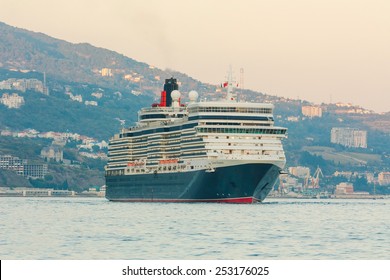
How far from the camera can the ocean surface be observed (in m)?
69.3

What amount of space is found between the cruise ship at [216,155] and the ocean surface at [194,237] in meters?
27.9

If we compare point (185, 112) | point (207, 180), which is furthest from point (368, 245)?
point (185, 112)

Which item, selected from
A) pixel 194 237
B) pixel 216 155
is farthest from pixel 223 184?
pixel 194 237

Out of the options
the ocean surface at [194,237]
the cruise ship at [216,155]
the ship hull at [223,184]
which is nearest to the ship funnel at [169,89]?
the cruise ship at [216,155]

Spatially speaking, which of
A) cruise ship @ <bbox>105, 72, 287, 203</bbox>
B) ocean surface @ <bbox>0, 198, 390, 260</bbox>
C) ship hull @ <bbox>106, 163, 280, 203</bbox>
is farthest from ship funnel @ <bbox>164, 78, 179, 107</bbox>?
ocean surface @ <bbox>0, 198, 390, 260</bbox>

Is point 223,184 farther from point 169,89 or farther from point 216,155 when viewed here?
point 169,89

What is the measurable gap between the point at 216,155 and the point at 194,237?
201 feet

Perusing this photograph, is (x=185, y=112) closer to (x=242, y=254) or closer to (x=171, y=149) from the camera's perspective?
(x=171, y=149)

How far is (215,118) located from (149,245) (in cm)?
7122

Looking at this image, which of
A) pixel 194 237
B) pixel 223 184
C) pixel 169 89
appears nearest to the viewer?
pixel 194 237

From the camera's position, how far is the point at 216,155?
141625 mm

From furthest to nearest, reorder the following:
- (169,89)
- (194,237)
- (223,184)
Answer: (169,89) < (223,184) < (194,237)

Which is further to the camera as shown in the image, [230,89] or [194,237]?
[230,89]

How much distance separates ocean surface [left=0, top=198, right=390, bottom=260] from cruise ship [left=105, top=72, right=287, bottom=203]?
91.6 ft
